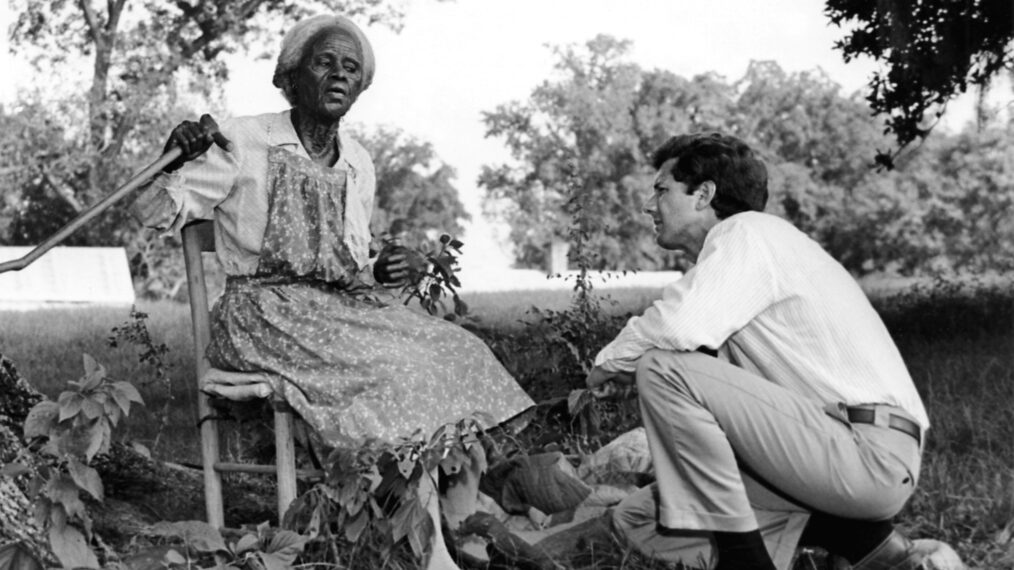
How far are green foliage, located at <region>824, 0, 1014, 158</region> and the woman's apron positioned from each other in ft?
18.7

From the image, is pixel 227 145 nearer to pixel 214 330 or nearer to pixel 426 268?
pixel 214 330

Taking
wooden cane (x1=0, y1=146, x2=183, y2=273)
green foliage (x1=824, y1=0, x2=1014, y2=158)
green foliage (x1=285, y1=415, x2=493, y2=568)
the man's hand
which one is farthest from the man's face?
green foliage (x1=824, y1=0, x2=1014, y2=158)

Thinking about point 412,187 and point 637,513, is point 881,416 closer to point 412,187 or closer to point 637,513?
point 637,513

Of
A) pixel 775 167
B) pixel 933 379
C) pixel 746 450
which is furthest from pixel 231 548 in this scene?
pixel 775 167

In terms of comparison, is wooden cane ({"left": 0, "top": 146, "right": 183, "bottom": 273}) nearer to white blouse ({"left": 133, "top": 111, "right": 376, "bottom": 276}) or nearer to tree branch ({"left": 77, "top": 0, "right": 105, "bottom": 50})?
white blouse ({"left": 133, "top": 111, "right": 376, "bottom": 276})

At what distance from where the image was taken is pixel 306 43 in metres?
3.51

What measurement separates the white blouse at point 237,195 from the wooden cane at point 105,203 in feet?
0.21

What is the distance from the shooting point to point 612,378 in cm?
313

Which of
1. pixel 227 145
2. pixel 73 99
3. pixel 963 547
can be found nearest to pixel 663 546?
pixel 963 547

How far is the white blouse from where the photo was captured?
11.1 feet

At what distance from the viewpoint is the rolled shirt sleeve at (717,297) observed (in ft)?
9.50

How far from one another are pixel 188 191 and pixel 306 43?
534 millimetres

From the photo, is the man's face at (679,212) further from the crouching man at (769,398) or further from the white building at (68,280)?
the white building at (68,280)

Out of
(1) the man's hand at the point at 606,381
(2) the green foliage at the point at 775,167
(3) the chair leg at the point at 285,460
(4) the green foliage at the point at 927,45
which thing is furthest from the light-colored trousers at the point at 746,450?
(2) the green foliage at the point at 775,167
